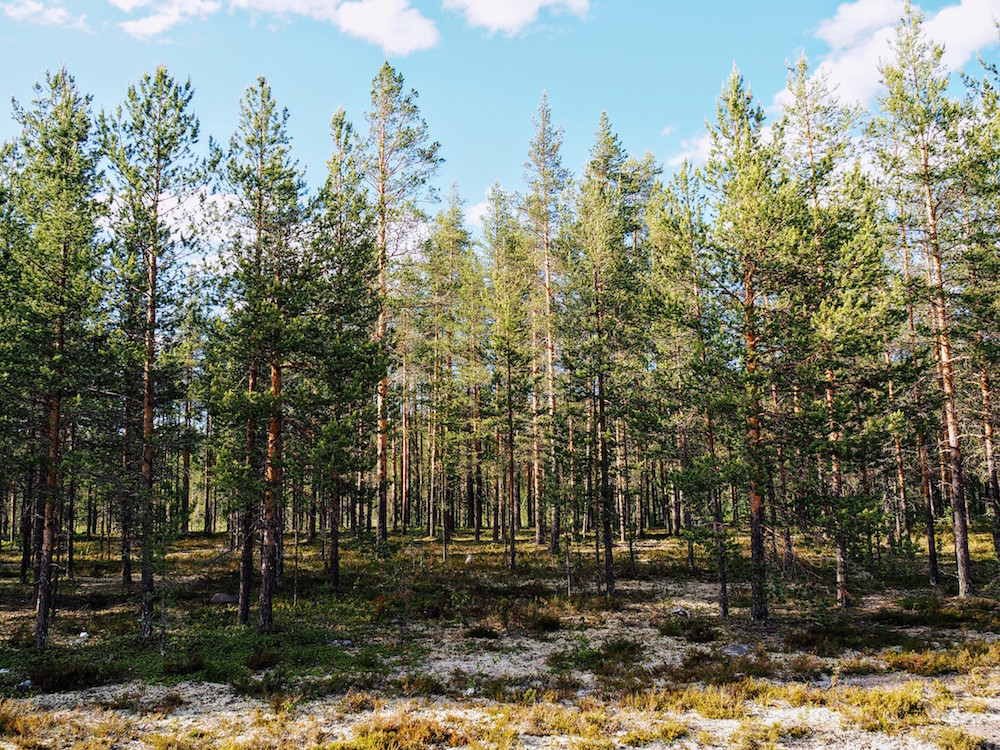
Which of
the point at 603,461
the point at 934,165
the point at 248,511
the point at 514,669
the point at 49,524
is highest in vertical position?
the point at 934,165

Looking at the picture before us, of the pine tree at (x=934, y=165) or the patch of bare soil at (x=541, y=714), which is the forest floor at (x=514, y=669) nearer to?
the patch of bare soil at (x=541, y=714)

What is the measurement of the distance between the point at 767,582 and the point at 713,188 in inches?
417

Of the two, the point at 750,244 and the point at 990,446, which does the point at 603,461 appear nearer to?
the point at 750,244

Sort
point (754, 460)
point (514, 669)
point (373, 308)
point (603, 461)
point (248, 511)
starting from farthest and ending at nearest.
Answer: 1. point (603, 461)
2. point (373, 308)
3. point (248, 511)
4. point (754, 460)
5. point (514, 669)

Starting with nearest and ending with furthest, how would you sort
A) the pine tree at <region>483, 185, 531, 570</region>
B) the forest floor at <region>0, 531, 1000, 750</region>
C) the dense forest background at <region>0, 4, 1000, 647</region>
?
the forest floor at <region>0, 531, 1000, 750</region> < the dense forest background at <region>0, 4, 1000, 647</region> < the pine tree at <region>483, 185, 531, 570</region>

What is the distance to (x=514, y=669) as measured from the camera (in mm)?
12445

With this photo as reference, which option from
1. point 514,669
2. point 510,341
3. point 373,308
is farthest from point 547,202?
point 514,669

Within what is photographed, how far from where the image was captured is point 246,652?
521 inches

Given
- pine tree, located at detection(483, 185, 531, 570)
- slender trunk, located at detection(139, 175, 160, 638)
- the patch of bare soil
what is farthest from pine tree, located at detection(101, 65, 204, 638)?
pine tree, located at detection(483, 185, 531, 570)

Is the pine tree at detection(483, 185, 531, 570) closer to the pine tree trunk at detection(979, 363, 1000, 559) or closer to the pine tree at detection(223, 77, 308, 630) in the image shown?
the pine tree at detection(223, 77, 308, 630)

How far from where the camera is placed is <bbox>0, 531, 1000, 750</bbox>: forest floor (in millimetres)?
8812

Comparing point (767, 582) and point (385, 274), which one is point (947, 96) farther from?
point (385, 274)

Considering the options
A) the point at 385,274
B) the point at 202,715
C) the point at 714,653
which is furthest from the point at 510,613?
the point at 385,274

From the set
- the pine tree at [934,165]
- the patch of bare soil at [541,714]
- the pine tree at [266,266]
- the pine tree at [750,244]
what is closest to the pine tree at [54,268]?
the pine tree at [266,266]
